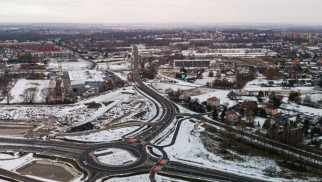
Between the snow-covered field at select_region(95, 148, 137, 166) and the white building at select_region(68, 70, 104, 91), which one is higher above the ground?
the white building at select_region(68, 70, 104, 91)

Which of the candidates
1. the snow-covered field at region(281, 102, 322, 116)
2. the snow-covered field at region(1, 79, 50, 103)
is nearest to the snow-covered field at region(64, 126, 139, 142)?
the snow-covered field at region(1, 79, 50, 103)

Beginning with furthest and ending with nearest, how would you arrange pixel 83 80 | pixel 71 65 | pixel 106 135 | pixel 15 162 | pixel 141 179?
pixel 71 65 < pixel 83 80 < pixel 106 135 < pixel 15 162 < pixel 141 179

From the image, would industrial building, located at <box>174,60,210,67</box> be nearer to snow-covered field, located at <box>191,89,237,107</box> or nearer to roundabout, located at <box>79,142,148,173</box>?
snow-covered field, located at <box>191,89,237,107</box>

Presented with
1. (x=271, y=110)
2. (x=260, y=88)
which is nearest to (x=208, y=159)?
(x=271, y=110)

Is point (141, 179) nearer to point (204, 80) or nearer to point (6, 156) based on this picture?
point (6, 156)

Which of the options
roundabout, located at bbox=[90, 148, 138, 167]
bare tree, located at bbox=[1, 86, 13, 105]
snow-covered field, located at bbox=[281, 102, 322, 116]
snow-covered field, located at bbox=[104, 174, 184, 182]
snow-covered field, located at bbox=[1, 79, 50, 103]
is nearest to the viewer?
snow-covered field, located at bbox=[104, 174, 184, 182]

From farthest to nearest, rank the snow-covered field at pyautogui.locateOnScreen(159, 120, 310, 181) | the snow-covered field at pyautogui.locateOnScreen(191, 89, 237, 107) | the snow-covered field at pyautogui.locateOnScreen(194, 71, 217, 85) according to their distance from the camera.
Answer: the snow-covered field at pyautogui.locateOnScreen(194, 71, 217, 85), the snow-covered field at pyautogui.locateOnScreen(191, 89, 237, 107), the snow-covered field at pyautogui.locateOnScreen(159, 120, 310, 181)
